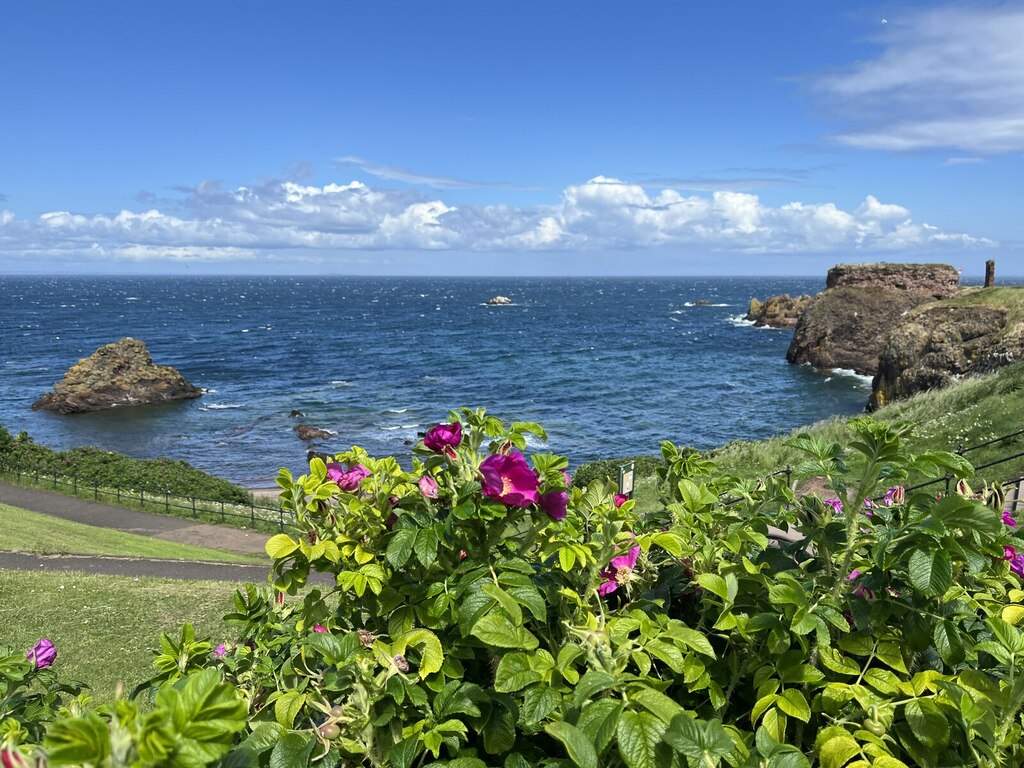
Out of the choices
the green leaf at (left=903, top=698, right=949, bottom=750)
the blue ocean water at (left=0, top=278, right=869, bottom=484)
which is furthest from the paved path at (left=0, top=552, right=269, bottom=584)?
the blue ocean water at (left=0, top=278, right=869, bottom=484)

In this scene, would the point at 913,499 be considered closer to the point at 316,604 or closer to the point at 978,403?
Answer: the point at 316,604

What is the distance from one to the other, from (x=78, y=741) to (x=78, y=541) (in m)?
18.2

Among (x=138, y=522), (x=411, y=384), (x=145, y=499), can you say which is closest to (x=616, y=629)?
(x=138, y=522)

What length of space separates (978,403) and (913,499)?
19970 millimetres

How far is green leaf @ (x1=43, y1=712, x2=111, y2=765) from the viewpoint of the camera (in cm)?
95

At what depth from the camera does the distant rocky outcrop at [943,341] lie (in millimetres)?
36031

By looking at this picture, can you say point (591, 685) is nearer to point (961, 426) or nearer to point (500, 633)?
point (500, 633)

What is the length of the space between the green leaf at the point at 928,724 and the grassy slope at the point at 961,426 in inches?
468

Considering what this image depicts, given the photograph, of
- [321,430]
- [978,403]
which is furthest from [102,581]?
[321,430]

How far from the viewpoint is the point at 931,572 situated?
69.5 inches

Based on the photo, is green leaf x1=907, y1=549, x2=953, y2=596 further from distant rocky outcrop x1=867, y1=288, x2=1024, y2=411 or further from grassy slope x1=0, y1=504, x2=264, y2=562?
distant rocky outcrop x1=867, y1=288, x2=1024, y2=411

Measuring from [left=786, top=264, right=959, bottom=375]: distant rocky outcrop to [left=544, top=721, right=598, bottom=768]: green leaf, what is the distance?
66.9 m

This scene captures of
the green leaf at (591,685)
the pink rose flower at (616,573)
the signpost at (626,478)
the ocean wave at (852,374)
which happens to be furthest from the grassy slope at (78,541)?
the ocean wave at (852,374)

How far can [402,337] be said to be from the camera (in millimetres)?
96438
